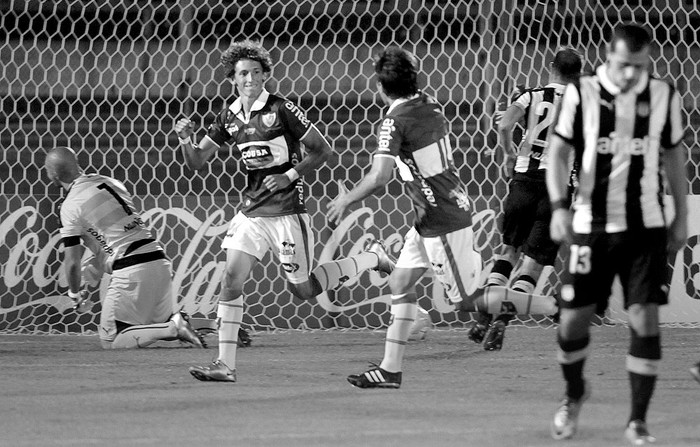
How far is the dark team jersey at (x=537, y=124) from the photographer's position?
7469mm

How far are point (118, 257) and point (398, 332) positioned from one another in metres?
3.22

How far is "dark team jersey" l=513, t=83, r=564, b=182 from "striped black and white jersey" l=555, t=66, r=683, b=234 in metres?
3.50

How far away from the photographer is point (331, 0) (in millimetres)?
11305

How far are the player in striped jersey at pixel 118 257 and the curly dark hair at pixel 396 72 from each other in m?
2.96

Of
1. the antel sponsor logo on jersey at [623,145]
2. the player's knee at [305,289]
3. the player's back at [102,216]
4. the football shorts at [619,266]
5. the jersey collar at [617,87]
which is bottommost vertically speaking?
the player's knee at [305,289]

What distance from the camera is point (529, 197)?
7.50m

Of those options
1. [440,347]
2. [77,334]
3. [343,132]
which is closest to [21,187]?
[77,334]

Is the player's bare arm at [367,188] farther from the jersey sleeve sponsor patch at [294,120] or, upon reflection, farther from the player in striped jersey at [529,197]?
the player in striped jersey at [529,197]

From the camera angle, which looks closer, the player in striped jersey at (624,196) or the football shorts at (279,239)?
the player in striped jersey at (624,196)

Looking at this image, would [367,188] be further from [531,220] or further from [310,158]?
[531,220]

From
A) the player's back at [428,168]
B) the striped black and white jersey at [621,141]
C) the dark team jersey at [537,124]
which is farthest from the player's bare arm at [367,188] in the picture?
the dark team jersey at [537,124]

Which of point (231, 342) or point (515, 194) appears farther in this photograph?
point (515, 194)

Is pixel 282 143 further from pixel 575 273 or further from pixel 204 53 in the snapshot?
pixel 204 53

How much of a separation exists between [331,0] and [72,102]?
286 centimetres
